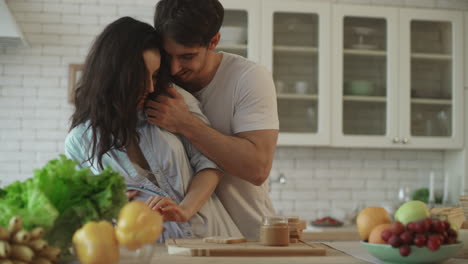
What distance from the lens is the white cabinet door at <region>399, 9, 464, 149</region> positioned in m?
4.33

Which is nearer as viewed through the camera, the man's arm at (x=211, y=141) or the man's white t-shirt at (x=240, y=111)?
the man's arm at (x=211, y=141)

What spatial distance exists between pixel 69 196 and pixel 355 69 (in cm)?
338

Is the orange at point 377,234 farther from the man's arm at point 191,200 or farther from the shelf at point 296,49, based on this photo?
the shelf at point 296,49

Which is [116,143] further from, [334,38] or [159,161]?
[334,38]

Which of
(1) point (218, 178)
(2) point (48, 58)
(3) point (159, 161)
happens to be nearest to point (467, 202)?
(1) point (218, 178)

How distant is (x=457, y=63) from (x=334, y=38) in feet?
3.31

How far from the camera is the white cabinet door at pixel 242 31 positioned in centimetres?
412

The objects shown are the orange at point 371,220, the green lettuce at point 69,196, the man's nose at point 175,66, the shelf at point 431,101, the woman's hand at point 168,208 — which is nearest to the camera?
the green lettuce at point 69,196

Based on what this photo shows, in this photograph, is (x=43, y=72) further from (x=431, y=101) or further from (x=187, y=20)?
(x=431, y=101)

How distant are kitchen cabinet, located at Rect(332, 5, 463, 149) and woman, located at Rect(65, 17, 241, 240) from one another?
7.59 feet

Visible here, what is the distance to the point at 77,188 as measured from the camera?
126 centimetres

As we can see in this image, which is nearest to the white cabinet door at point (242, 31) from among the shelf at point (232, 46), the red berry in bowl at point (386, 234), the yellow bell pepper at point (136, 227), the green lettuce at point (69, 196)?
the shelf at point (232, 46)

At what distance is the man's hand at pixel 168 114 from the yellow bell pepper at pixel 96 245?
936mm

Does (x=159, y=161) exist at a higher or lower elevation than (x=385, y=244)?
higher
